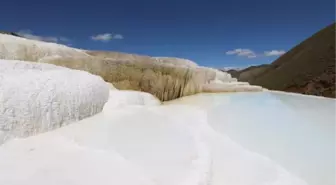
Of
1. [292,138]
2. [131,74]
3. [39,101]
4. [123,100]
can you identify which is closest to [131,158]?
[39,101]

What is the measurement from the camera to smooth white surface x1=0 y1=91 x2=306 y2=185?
238 centimetres

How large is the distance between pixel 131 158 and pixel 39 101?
1.38 meters

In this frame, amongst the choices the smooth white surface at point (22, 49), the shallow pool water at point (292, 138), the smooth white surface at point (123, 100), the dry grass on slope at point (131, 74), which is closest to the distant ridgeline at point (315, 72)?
the dry grass on slope at point (131, 74)

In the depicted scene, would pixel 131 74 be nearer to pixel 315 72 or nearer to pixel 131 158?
pixel 131 158

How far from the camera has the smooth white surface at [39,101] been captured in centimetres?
312

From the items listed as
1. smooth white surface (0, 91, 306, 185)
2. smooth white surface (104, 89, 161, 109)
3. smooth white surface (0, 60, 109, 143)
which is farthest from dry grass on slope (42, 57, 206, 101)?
smooth white surface (0, 91, 306, 185)

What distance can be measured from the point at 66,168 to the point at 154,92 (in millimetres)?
8426

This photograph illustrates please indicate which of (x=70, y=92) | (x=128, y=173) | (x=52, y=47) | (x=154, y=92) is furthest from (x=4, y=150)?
(x=52, y=47)

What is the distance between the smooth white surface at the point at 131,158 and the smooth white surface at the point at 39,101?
136mm

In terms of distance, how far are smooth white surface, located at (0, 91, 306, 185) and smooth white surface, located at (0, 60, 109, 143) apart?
14 centimetres

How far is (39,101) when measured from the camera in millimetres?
3559

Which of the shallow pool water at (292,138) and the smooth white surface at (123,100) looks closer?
the shallow pool water at (292,138)

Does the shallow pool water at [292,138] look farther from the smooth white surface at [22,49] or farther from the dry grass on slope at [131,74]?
the smooth white surface at [22,49]

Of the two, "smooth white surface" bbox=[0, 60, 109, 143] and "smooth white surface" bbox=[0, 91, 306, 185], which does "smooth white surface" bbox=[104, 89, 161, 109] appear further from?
"smooth white surface" bbox=[0, 91, 306, 185]
